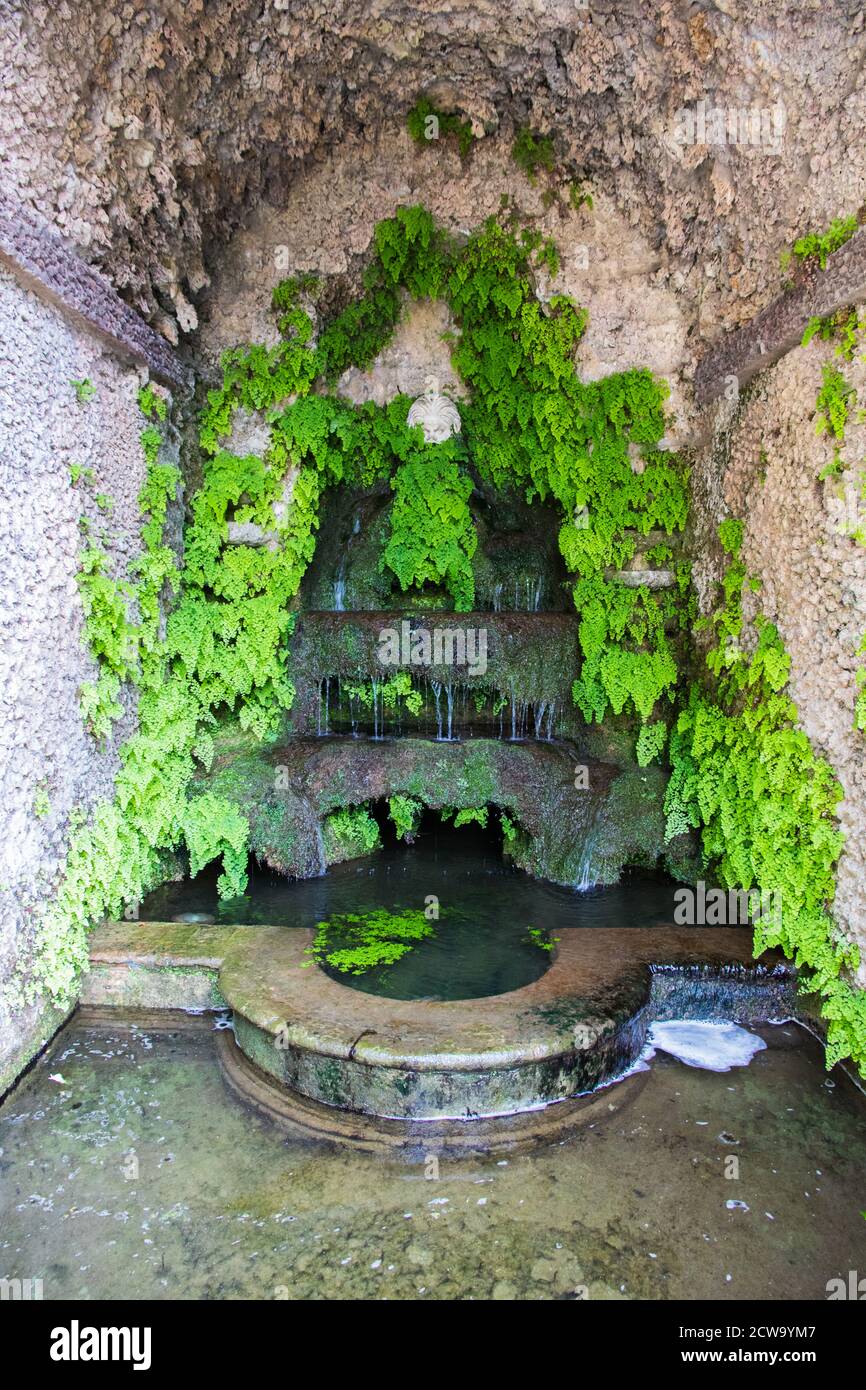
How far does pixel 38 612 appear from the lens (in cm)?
477

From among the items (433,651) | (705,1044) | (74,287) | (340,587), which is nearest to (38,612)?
(74,287)

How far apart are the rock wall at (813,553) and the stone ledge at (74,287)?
14.9 ft

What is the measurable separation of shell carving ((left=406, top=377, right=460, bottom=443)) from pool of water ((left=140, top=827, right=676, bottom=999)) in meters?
4.64

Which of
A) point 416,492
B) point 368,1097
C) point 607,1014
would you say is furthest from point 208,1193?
point 416,492

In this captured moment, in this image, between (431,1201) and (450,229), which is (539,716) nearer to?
(450,229)

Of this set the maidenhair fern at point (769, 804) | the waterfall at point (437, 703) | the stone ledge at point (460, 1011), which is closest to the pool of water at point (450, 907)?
the stone ledge at point (460, 1011)

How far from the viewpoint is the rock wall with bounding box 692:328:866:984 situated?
4.50m

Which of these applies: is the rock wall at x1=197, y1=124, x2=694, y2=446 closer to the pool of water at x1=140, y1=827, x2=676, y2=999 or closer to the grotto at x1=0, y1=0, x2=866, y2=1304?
the grotto at x1=0, y1=0, x2=866, y2=1304

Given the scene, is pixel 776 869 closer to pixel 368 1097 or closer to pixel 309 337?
pixel 368 1097

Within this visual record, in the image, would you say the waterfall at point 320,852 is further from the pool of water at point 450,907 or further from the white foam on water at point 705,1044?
the white foam on water at point 705,1044

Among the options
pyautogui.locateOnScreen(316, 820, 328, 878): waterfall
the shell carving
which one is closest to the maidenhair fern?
pyautogui.locateOnScreen(316, 820, 328, 878): waterfall

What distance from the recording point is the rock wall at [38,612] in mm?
4477

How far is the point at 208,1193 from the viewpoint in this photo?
3.68 metres

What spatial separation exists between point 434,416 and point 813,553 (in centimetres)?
524
